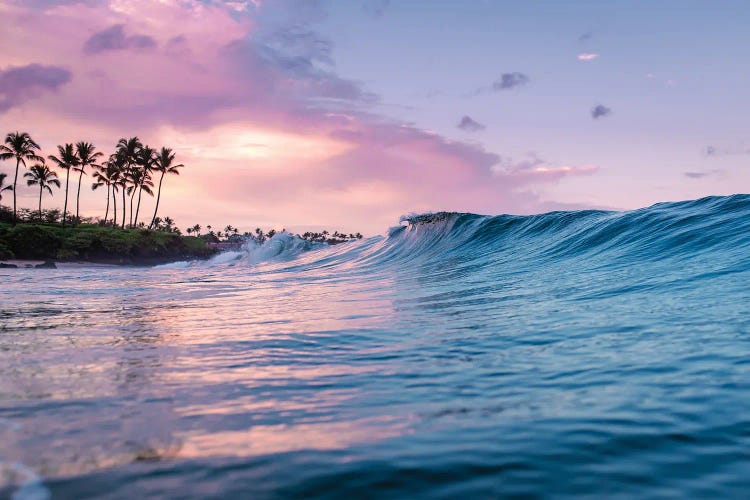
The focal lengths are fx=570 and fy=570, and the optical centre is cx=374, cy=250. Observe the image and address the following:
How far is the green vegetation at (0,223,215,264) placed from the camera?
47219mm

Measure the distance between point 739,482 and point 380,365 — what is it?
2016mm

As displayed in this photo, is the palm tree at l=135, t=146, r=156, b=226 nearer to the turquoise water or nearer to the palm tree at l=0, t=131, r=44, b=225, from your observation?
the palm tree at l=0, t=131, r=44, b=225

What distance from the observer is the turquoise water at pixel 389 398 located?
179 centimetres

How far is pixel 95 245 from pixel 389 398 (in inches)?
2164

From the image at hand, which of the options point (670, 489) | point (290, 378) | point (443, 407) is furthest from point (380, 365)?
point (670, 489)

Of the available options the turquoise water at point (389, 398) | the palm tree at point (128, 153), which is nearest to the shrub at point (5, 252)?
the palm tree at point (128, 153)

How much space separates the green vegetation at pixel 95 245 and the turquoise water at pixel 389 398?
47299 mm

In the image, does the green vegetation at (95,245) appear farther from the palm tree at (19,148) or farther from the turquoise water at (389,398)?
the turquoise water at (389,398)

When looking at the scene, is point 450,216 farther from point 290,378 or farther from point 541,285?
point 290,378

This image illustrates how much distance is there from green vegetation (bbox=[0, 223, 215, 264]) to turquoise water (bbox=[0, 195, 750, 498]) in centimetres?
4730

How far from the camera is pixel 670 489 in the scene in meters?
1.72

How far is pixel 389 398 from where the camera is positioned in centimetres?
273

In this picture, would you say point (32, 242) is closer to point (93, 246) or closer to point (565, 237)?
point (93, 246)

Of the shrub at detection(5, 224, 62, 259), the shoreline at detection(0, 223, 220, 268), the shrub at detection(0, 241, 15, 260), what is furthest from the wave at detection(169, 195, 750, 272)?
the shrub at detection(5, 224, 62, 259)
